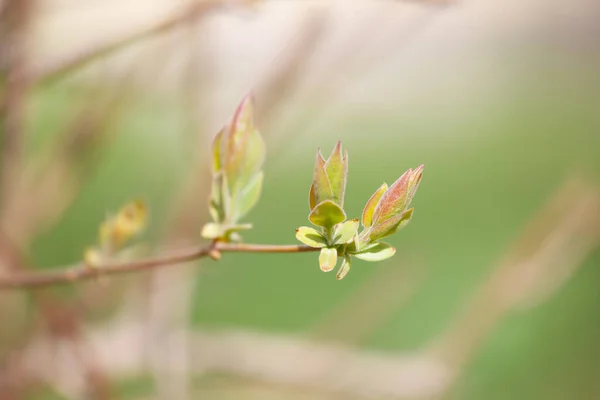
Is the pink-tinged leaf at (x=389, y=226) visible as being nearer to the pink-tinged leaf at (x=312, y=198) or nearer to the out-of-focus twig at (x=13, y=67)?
the pink-tinged leaf at (x=312, y=198)

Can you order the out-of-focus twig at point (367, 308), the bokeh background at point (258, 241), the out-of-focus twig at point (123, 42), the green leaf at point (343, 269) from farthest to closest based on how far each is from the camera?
the out-of-focus twig at point (367, 308) → the bokeh background at point (258, 241) → the out-of-focus twig at point (123, 42) → the green leaf at point (343, 269)

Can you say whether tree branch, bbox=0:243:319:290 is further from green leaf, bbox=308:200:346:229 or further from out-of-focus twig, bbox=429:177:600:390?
out-of-focus twig, bbox=429:177:600:390

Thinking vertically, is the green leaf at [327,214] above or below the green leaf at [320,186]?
below

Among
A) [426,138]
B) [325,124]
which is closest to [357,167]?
[426,138]

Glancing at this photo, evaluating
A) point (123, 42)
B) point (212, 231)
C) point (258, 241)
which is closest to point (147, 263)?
point (212, 231)

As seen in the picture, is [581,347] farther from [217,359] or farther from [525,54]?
[525,54]

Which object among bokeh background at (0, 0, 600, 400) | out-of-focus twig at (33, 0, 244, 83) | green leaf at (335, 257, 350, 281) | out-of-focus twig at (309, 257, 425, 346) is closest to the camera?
green leaf at (335, 257, 350, 281)

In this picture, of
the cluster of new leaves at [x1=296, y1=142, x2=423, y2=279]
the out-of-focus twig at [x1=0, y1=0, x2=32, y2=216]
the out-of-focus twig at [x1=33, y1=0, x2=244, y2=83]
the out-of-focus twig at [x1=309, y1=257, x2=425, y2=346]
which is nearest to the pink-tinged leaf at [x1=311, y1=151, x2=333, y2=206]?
the cluster of new leaves at [x1=296, y1=142, x2=423, y2=279]

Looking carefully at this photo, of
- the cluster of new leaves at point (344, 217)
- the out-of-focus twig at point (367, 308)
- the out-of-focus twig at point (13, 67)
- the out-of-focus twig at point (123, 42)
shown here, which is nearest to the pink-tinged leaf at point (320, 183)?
the cluster of new leaves at point (344, 217)
